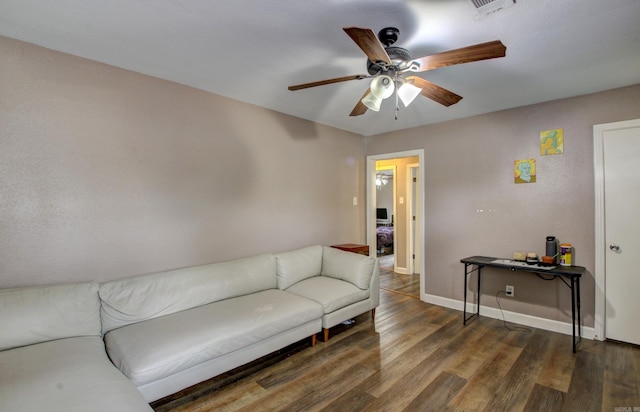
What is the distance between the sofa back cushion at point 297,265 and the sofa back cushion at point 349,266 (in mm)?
125

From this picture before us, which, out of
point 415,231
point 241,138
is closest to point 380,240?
point 415,231

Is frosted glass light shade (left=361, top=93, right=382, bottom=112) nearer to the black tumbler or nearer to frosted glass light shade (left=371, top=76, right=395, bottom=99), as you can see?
frosted glass light shade (left=371, top=76, right=395, bottom=99)

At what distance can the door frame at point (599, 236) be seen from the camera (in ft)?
9.47

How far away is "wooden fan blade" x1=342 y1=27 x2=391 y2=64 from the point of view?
4.57 feet

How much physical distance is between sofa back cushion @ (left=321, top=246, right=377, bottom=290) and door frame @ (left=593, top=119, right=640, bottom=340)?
2.21 m

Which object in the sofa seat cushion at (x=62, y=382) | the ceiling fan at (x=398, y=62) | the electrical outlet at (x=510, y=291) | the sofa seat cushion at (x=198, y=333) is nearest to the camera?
the sofa seat cushion at (x=62, y=382)

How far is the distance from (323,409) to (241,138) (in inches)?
103

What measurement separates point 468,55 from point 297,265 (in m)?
2.58

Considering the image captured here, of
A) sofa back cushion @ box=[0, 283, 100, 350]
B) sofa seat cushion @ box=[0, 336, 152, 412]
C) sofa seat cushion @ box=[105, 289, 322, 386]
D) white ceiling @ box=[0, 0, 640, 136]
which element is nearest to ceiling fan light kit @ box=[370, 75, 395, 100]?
white ceiling @ box=[0, 0, 640, 136]

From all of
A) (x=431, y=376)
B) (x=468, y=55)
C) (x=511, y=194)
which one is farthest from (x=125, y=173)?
(x=511, y=194)

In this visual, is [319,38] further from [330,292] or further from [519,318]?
[519,318]

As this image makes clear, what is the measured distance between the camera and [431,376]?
2.32 metres

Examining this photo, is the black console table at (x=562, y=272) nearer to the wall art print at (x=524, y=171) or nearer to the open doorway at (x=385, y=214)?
the wall art print at (x=524, y=171)

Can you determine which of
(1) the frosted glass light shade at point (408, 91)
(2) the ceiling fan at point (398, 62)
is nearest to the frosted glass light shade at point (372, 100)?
(2) the ceiling fan at point (398, 62)
